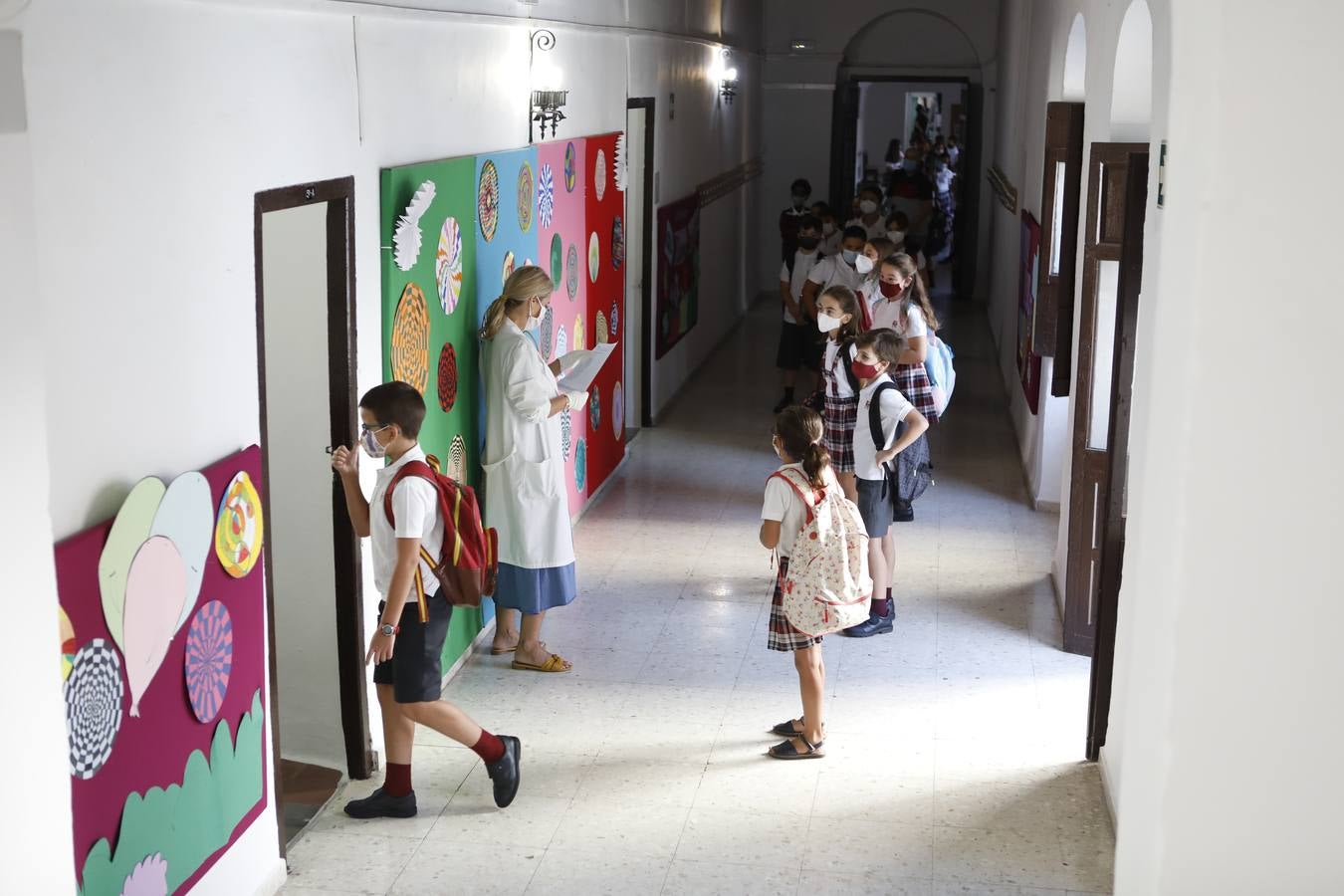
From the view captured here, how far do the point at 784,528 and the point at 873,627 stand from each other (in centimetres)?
180

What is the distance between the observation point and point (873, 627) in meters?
6.93

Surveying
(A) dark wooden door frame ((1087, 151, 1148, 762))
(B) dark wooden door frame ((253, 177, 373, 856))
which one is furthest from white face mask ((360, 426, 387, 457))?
(A) dark wooden door frame ((1087, 151, 1148, 762))

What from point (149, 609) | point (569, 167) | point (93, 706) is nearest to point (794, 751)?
point (149, 609)

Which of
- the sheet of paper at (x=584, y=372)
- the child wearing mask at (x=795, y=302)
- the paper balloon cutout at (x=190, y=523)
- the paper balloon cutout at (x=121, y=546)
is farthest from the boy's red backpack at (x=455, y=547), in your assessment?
the child wearing mask at (x=795, y=302)

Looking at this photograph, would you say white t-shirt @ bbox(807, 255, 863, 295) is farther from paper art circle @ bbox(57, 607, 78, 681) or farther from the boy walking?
paper art circle @ bbox(57, 607, 78, 681)

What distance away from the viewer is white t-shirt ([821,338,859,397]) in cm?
697

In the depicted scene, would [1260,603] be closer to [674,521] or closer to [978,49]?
[674,521]

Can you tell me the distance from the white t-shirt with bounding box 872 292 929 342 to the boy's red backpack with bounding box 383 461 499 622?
2947 mm

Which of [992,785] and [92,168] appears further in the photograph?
[992,785]

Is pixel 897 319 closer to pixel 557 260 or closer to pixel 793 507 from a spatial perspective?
pixel 557 260

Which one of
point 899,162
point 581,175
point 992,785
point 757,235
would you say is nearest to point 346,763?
point 992,785

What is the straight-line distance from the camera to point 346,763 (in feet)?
17.7

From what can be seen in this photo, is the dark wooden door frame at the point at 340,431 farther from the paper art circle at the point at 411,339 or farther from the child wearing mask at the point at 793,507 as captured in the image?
the child wearing mask at the point at 793,507

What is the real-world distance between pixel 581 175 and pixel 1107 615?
417 cm
